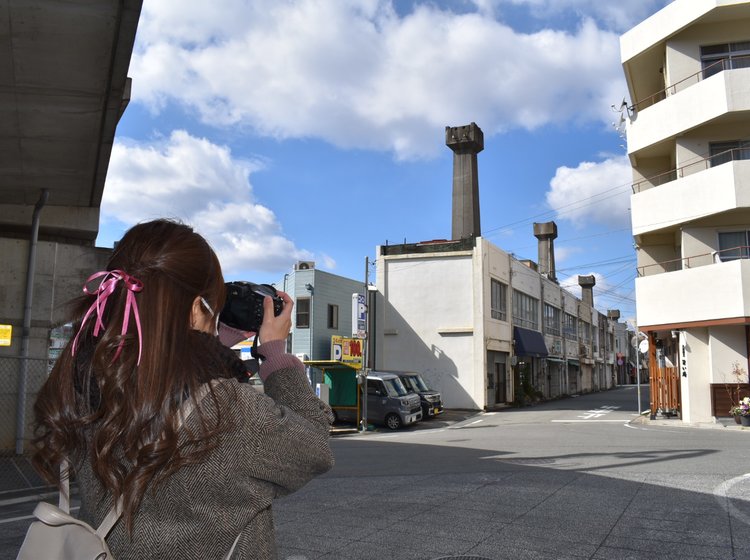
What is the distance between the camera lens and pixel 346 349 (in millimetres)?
28891

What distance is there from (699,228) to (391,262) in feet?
50.3

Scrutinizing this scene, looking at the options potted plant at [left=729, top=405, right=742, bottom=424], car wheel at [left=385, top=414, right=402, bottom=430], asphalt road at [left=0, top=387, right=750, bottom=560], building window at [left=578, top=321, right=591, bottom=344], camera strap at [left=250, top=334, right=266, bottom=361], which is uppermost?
building window at [left=578, top=321, right=591, bottom=344]

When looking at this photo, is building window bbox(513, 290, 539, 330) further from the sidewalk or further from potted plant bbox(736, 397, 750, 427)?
potted plant bbox(736, 397, 750, 427)

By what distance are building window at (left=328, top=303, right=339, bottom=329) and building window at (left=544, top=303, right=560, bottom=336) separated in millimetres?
17480

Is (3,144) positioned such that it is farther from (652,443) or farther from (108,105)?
(652,443)

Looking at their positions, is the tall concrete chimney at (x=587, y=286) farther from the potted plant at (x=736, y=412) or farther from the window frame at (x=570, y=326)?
the potted plant at (x=736, y=412)

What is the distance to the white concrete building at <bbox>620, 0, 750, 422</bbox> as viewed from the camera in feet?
66.4

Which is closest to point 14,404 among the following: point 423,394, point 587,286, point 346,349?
point 423,394

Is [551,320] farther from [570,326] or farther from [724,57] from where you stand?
[724,57]

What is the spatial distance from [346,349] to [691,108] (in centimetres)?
1678

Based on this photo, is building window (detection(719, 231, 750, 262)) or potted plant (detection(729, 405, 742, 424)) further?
building window (detection(719, 231, 750, 262))

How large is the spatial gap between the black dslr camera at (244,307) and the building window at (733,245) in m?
22.7

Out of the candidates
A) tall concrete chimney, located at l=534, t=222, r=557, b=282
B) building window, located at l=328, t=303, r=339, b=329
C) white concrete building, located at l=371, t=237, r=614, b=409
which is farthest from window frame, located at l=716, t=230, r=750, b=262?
tall concrete chimney, located at l=534, t=222, r=557, b=282

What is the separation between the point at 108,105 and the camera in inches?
348
